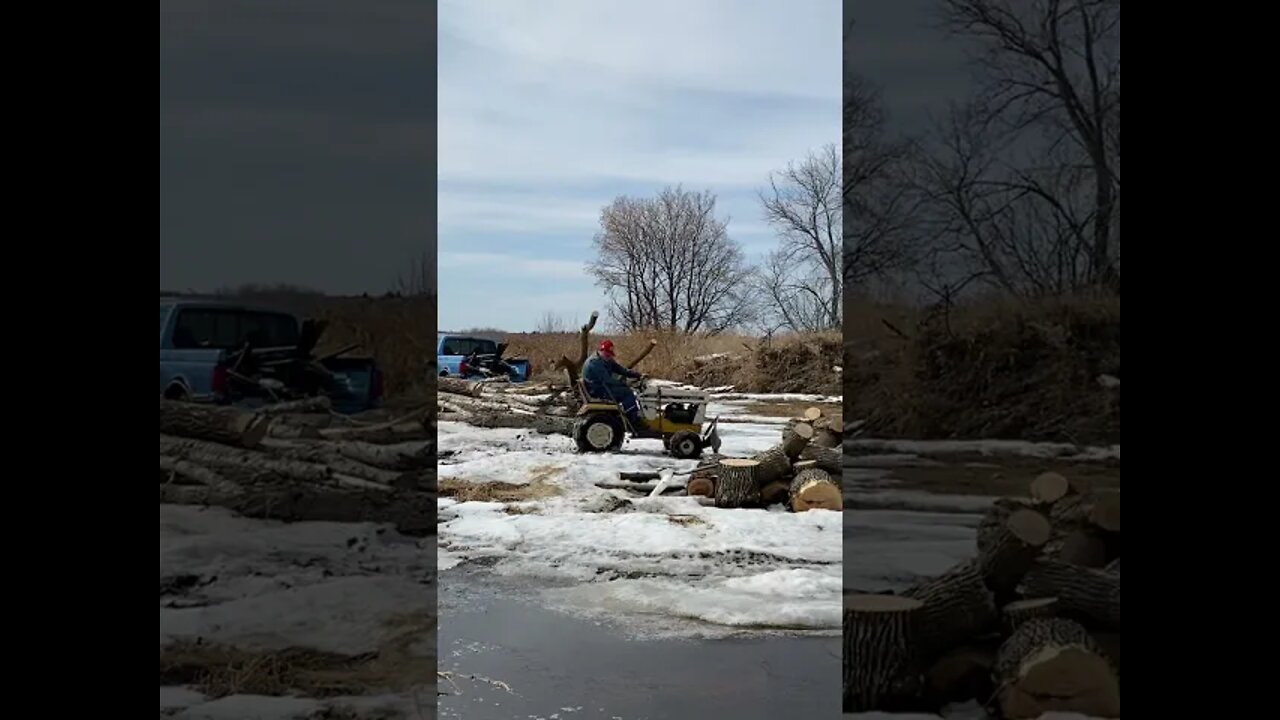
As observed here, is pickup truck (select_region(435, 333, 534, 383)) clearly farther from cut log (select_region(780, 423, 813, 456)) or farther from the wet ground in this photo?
the wet ground

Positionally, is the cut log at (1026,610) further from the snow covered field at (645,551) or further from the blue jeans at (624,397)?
the blue jeans at (624,397)

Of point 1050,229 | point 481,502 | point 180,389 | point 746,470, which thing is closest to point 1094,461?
point 1050,229

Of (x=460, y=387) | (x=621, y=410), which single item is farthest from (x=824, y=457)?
(x=460, y=387)

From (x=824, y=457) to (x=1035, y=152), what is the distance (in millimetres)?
6305

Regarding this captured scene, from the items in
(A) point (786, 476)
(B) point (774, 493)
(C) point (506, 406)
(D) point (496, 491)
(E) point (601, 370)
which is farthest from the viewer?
(C) point (506, 406)

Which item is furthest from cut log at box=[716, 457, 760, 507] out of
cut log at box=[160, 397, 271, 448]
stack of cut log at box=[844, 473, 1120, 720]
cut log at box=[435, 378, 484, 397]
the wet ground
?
cut log at box=[435, 378, 484, 397]

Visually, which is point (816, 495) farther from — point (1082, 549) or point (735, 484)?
point (1082, 549)

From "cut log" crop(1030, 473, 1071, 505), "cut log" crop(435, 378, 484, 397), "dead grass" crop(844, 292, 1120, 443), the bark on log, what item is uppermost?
"dead grass" crop(844, 292, 1120, 443)

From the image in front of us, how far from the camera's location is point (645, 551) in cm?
702

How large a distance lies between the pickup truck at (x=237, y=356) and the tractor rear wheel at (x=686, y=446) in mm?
8046

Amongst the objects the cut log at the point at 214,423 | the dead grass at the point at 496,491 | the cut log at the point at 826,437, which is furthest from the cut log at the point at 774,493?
the cut log at the point at 214,423

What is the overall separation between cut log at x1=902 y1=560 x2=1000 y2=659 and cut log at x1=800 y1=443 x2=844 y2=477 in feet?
18.5

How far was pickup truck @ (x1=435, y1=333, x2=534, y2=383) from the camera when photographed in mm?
17016
